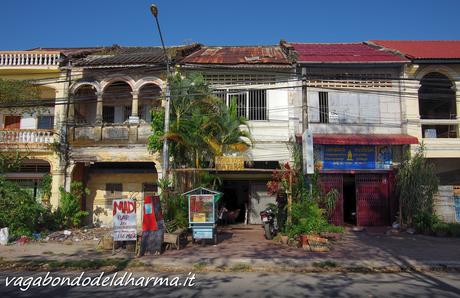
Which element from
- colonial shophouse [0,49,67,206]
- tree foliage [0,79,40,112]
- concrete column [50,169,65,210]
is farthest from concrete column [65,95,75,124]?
concrete column [50,169,65,210]

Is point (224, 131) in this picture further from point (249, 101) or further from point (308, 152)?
point (308, 152)

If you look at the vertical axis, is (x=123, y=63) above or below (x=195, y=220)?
above

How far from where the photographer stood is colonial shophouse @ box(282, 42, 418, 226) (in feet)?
54.8

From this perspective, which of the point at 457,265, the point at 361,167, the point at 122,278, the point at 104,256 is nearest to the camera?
the point at 122,278

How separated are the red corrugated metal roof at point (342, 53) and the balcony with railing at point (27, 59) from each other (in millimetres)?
11361

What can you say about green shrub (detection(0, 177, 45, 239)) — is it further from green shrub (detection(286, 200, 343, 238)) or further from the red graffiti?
green shrub (detection(286, 200, 343, 238))

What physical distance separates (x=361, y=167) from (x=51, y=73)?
1485cm

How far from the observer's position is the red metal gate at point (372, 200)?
55.4 feet

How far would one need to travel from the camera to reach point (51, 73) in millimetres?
17703

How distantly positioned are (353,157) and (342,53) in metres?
5.52

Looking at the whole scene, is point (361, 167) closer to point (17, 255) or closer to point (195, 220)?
point (195, 220)

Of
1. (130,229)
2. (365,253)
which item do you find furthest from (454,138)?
(130,229)

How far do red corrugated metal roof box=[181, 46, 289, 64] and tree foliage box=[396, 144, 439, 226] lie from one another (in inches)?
276

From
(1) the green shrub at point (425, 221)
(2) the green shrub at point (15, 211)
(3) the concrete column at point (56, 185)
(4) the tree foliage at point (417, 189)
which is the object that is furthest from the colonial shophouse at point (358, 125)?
(2) the green shrub at point (15, 211)
